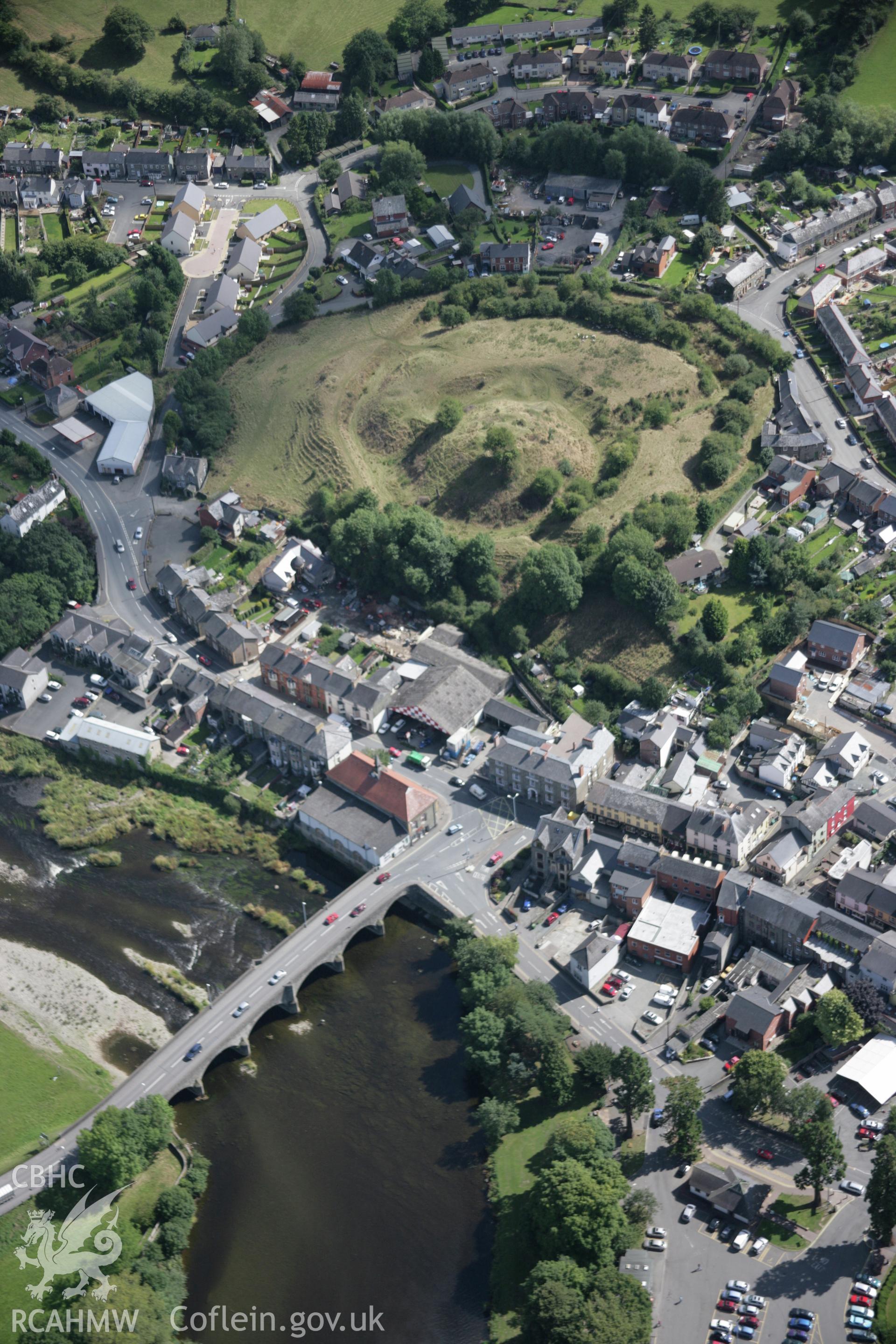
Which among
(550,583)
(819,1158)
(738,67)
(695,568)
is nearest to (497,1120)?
(819,1158)

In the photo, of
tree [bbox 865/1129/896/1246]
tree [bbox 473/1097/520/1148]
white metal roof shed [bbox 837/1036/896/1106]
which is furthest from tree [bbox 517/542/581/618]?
tree [bbox 865/1129/896/1246]

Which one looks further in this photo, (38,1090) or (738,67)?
(738,67)

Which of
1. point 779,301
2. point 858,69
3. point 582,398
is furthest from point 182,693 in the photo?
point 858,69

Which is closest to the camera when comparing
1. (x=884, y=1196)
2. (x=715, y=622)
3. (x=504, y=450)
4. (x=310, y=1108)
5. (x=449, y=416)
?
(x=884, y=1196)

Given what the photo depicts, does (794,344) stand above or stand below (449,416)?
above

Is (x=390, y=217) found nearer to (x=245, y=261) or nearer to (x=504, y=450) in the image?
(x=245, y=261)

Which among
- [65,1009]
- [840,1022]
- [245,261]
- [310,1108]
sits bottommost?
[65,1009]

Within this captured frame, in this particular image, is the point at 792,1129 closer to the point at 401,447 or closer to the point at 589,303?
Answer: the point at 401,447
